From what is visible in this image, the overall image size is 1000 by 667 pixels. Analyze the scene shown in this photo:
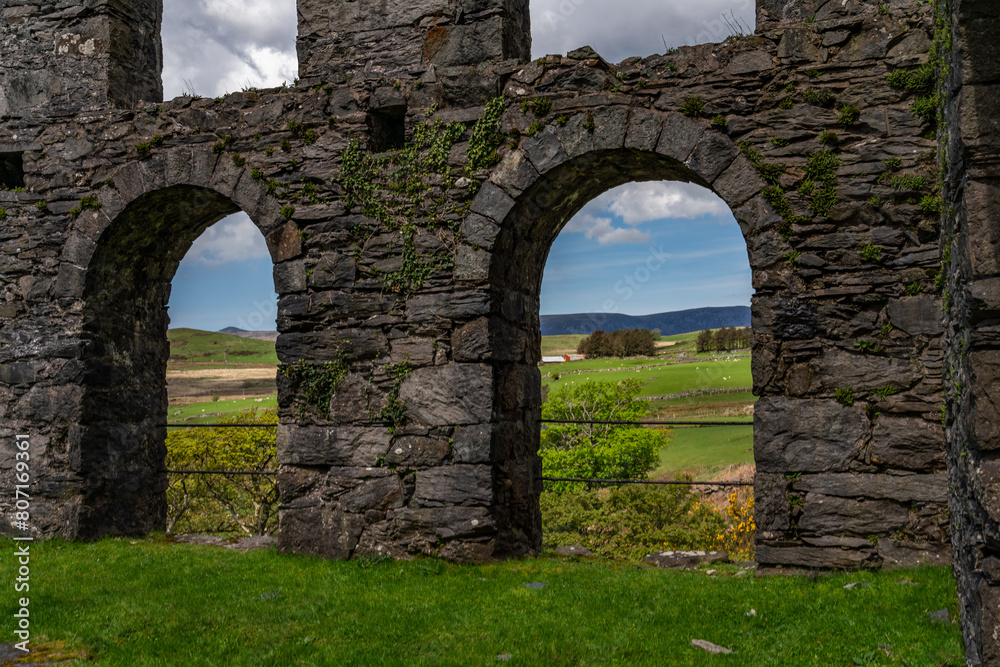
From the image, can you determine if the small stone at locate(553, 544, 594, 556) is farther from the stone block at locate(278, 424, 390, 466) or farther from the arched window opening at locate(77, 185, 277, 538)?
the arched window opening at locate(77, 185, 277, 538)

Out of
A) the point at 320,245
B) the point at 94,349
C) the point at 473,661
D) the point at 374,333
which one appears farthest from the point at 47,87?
the point at 473,661

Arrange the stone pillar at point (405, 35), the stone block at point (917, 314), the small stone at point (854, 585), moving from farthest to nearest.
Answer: the stone pillar at point (405, 35) → the stone block at point (917, 314) → the small stone at point (854, 585)

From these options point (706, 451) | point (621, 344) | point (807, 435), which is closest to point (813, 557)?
point (807, 435)

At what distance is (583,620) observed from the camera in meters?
5.08

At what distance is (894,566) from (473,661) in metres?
3.14

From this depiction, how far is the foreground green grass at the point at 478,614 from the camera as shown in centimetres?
446

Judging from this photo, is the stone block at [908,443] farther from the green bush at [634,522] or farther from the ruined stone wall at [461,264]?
the green bush at [634,522]

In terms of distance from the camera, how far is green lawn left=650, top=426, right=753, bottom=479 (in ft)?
73.7

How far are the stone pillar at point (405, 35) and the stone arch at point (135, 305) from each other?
156 centimetres

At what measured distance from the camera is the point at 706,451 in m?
25.7

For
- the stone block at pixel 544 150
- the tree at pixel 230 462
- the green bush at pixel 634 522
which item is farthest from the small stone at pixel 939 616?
the tree at pixel 230 462

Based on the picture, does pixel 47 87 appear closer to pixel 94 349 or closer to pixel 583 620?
pixel 94 349

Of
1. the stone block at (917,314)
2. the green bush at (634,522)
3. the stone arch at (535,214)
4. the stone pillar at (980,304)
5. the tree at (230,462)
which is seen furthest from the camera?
the tree at (230,462)

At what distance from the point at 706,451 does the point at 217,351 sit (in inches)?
1455
